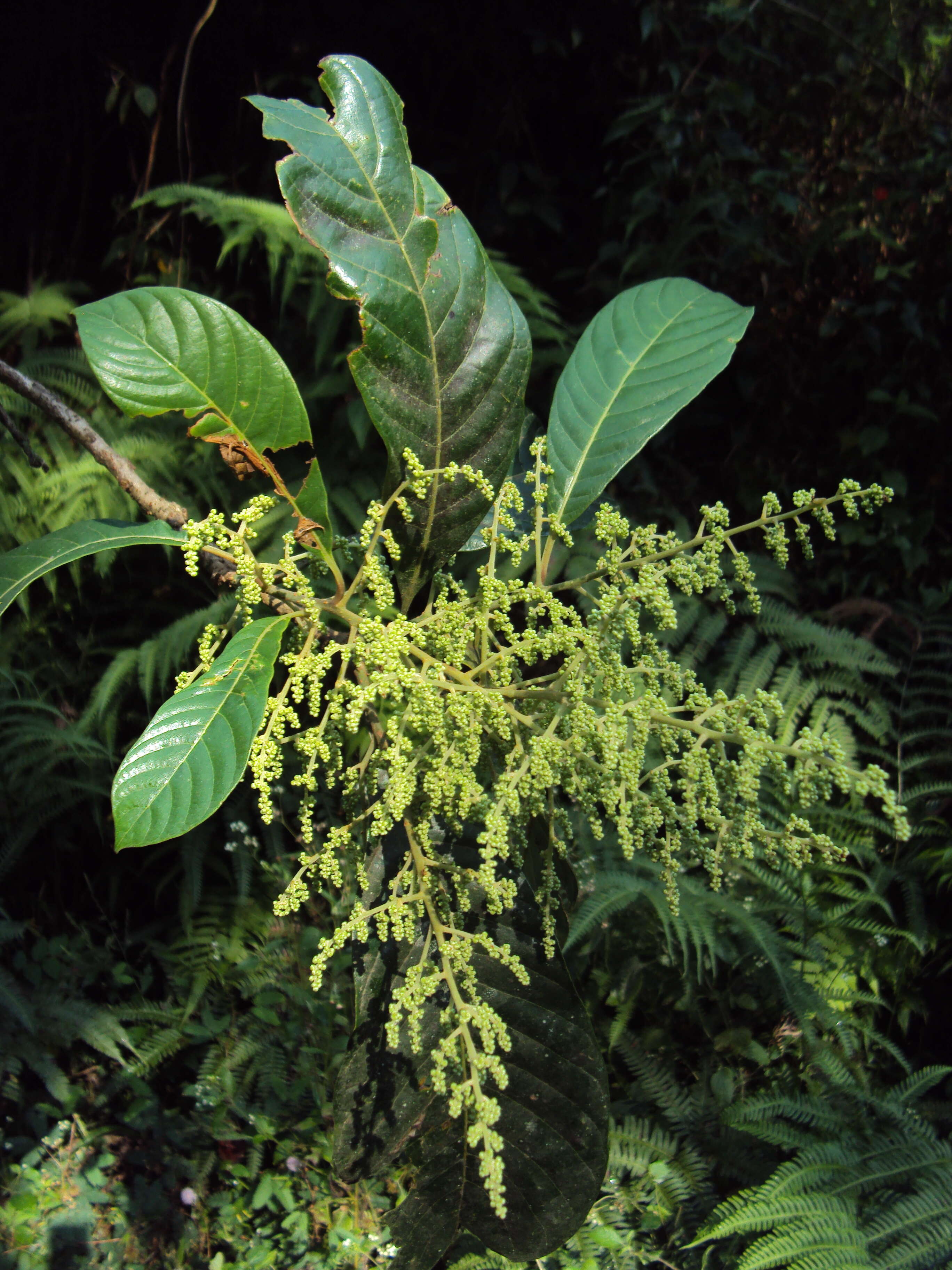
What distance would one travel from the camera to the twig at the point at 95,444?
0.88 m

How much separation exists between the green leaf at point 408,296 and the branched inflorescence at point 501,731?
7cm

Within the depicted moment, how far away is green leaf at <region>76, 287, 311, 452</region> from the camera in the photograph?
804 mm

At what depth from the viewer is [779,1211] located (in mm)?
1630

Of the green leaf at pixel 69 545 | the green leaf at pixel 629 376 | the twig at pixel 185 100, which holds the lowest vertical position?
the green leaf at pixel 69 545

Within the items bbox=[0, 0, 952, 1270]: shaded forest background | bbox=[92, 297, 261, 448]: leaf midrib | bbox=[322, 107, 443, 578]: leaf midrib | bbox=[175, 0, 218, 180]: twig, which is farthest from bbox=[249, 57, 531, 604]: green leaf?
bbox=[175, 0, 218, 180]: twig

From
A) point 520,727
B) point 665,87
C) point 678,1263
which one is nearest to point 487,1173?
point 520,727

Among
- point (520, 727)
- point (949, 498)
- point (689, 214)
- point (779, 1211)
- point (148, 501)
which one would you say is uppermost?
point (689, 214)

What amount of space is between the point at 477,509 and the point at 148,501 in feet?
1.21

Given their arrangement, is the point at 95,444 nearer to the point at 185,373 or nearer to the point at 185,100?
the point at 185,373

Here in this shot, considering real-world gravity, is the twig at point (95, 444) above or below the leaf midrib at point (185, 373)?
below

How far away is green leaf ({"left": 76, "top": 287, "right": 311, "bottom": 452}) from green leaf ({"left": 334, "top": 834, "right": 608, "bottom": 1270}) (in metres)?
0.54

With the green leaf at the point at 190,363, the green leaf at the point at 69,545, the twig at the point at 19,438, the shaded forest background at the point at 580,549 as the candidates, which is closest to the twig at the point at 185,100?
the shaded forest background at the point at 580,549

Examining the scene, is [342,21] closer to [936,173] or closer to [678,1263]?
[936,173]

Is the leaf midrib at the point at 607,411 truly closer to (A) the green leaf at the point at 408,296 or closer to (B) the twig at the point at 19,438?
Result: (A) the green leaf at the point at 408,296
